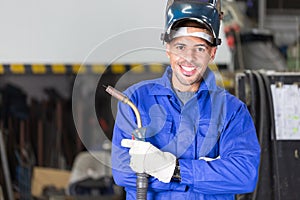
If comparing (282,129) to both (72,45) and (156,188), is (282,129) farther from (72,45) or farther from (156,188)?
(72,45)

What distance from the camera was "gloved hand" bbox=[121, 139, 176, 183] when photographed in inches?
74.3

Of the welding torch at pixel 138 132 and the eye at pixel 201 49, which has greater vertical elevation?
the eye at pixel 201 49

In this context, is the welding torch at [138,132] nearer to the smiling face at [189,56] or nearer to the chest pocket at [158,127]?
the chest pocket at [158,127]

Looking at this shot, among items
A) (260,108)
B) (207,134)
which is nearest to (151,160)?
(207,134)

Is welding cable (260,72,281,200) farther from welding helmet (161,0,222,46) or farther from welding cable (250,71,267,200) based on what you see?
welding helmet (161,0,222,46)

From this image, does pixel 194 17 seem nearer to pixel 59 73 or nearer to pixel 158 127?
pixel 158 127

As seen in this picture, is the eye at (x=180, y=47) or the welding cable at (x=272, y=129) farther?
the welding cable at (x=272, y=129)

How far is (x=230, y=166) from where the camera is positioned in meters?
2.00

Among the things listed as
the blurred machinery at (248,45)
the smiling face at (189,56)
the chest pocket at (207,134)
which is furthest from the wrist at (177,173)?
the blurred machinery at (248,45)

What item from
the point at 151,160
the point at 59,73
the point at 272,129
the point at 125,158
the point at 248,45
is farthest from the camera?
the point at 248,45

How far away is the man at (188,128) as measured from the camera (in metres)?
1.97

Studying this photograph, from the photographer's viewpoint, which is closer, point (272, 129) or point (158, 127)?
point (158, 127)

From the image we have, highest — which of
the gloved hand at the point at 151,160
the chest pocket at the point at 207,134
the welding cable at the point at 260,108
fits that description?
the welding cable at the point at 260,108

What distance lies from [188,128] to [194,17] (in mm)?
340
